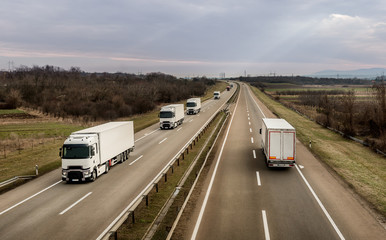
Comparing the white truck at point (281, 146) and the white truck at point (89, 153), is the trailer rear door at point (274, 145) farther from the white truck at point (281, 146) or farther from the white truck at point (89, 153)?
the white truck at point (89, 153)

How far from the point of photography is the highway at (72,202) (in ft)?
41.4

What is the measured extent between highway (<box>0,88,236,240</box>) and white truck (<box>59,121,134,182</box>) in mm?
671

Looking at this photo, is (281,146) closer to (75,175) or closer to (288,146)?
(288,146)

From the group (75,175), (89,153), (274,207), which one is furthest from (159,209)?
(75,175)

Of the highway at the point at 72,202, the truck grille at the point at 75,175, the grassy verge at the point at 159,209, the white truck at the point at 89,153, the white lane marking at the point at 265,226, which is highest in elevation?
the white truck at the point at 89,153

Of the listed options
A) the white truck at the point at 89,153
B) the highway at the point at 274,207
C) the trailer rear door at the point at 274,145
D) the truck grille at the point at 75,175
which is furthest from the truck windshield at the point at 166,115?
the truck grille at the point at 75,175

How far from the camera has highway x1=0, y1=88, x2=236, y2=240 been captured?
497 inches

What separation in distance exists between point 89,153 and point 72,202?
3.68 metres

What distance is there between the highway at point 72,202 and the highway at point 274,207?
154 inches

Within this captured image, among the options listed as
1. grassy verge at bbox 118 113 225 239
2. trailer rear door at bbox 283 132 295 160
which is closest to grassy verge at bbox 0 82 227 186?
grassy verge at bbox 118 113 225 239

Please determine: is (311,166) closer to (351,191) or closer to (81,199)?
(351,191)

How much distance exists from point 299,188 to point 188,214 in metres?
7.72

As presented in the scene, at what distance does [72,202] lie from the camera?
51.8 feet

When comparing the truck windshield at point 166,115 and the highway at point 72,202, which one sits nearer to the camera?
the highway at point 72,202
